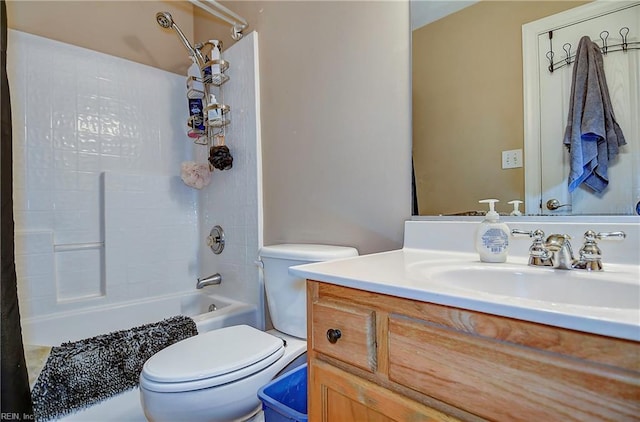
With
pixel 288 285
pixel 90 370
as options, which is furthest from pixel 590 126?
pixel 90 370

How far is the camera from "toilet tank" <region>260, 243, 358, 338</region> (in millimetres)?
1234

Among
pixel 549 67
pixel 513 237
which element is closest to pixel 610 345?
pixel 513 237

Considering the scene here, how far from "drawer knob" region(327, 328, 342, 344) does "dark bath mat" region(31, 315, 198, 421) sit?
2.83 ft

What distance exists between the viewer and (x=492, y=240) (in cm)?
84

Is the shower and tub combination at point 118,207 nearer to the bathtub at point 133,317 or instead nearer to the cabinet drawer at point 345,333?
the bathtub at point 133,317

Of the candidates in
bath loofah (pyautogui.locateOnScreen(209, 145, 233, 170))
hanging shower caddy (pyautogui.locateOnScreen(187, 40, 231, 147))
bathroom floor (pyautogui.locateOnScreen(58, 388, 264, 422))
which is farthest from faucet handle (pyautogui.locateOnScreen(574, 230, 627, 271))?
hanging shower caddy (pyautogui.locateOnScreen(187, 40, 231, 147))

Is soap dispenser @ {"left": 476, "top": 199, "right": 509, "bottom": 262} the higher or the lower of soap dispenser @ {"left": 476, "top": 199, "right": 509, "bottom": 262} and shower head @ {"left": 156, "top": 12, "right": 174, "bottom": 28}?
the lower

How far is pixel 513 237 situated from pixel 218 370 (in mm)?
Answer: 916

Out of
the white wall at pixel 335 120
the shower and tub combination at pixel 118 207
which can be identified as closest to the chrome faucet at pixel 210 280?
the shower and tub combination at pixel 118 207

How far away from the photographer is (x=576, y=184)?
84 cm

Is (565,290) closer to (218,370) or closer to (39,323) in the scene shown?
(218,370)

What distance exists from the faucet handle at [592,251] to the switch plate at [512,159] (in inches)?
11.0

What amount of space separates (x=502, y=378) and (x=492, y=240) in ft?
1.50

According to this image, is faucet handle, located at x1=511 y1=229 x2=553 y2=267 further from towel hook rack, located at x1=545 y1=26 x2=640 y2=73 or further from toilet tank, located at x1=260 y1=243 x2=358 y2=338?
toilet tank, located at x1=260 y1=243 x2=358 y2=338
